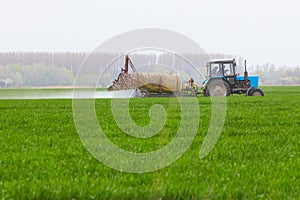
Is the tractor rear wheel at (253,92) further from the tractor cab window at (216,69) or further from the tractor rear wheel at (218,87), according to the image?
the tractor cab window at (216,69)

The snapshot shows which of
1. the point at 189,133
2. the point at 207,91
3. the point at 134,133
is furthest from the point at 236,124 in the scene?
the point at 207,91

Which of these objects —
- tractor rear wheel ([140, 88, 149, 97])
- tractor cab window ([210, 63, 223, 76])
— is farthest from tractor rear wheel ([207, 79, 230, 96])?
tractor rear wheel ([140, 88, 149, 97])

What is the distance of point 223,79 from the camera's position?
947 inches

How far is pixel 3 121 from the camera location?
10406 mm

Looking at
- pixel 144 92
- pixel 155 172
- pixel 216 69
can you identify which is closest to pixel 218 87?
pixel 216 69

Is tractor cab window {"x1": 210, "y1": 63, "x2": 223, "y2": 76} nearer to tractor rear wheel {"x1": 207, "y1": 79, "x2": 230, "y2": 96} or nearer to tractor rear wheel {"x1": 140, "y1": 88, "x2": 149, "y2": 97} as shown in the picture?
tractor rear wheel {"x1": 207, "y1": 79, "x2": 230, "y2": 96}

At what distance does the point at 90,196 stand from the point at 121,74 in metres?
24.3

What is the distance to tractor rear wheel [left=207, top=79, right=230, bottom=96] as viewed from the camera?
24062mm

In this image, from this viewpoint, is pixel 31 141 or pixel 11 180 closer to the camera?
pixel 11 180

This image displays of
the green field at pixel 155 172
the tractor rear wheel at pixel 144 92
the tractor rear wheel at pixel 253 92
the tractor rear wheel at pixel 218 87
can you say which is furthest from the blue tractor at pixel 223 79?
the green field at pixel 155 172

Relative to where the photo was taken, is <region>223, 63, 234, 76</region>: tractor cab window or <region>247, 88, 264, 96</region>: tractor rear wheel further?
<region>247, 88, 264, 96</region>: tractor rear wheel

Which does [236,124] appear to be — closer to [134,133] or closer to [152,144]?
[134,133]

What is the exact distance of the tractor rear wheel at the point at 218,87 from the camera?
2406cm

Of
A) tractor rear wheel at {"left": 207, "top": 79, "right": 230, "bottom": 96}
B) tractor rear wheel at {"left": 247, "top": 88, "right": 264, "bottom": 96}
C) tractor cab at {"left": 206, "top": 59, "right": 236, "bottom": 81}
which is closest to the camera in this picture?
tractor cab at {"left": 206, "top": 59, "right": 236, "bottom": 81}
